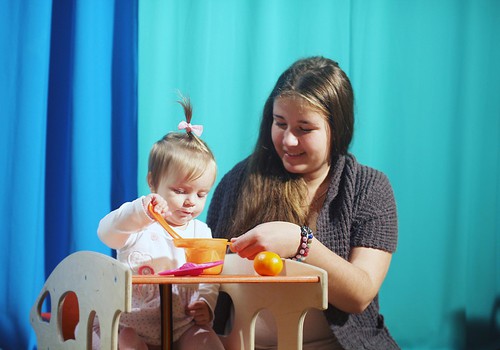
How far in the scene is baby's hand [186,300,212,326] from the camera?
1.54m

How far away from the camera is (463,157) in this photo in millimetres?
2703

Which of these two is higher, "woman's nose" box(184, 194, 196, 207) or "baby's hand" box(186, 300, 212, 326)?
"woman's nose" box(184, 194, 196, 207)

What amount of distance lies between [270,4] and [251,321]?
1.30 meters

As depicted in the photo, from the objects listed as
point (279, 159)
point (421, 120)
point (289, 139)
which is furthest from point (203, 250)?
point (421, 120)

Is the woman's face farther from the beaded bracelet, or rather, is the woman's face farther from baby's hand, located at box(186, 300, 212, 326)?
baby's hand, located at box(186, 300, 212, 326)

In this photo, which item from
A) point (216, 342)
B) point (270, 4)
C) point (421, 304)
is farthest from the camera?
point (421, 304)

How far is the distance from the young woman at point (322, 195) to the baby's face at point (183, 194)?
227mm

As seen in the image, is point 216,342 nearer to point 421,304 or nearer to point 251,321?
point 251,321

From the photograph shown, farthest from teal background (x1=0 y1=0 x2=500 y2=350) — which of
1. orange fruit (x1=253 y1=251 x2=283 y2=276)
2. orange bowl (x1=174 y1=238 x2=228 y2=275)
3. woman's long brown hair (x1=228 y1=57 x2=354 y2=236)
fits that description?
orange fruit (x1=253 y1=251 x2=283 y2=276)

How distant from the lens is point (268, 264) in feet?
4.36

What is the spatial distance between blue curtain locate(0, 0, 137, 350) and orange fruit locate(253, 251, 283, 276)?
1.02 m

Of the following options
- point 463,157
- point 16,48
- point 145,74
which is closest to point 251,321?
point 145,74

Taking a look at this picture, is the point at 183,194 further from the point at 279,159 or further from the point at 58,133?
the point at 58,133

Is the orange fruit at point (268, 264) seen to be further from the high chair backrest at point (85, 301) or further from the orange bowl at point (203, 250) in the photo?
the high chair backrest at point (85, 301)
